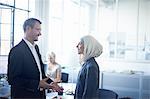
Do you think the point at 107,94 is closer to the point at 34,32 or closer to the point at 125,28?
the point at 34,32

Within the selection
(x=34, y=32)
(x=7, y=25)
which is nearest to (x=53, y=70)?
(x=7, y=25)

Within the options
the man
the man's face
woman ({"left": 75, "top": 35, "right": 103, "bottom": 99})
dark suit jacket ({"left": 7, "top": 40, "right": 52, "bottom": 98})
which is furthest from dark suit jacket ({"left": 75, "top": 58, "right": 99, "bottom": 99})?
the man's face

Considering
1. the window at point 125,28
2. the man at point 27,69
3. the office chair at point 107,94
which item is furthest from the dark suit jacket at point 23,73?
the window at point 125,28

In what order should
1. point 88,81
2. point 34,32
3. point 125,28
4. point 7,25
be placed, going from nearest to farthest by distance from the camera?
point 88,81 < point 34,32 < point 7,25 < point 125,28

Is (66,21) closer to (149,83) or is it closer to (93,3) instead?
(93,3)

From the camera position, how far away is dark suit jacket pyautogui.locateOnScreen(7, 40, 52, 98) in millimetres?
2385

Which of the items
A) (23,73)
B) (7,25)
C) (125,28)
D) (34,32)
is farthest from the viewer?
(125,28)

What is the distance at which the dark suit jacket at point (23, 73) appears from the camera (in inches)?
93.9

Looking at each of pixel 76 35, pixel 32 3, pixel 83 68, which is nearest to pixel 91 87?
pixel 83 68

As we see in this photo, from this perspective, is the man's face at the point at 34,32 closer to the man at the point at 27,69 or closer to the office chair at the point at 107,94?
the man at the point at 27,69

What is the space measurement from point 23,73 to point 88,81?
0.60 m

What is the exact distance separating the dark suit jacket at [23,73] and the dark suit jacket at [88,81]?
1.30ft

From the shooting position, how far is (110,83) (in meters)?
6.45

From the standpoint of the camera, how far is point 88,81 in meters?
2.35
